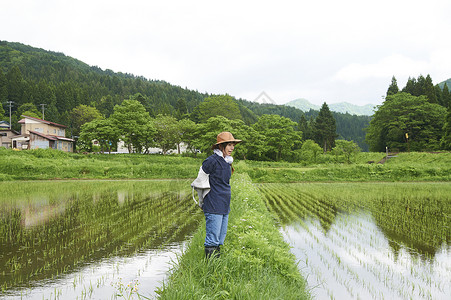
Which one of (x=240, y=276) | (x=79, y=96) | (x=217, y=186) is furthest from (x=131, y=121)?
(x=240, y=276)

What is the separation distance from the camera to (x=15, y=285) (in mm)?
3873

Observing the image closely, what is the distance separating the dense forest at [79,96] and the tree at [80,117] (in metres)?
0.28

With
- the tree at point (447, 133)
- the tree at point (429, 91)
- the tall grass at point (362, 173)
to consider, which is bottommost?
the tall grass at point (362, 173)

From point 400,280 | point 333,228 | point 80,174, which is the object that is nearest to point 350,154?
point 80,174

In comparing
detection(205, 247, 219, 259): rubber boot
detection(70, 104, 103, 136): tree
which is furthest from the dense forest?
detection(205, 247, 219, 259): rubber boot

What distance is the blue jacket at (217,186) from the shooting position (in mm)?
3762

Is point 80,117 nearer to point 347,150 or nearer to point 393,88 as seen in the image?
point 347,150

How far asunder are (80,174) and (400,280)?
80.7 ft

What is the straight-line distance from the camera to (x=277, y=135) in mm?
45594

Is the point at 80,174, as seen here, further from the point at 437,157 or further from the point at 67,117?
the point at 67,117

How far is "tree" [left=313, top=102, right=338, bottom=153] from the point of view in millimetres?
59438

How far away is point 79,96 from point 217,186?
7589 centimetres

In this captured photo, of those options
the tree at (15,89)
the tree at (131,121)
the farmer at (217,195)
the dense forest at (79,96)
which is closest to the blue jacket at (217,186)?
the farmer at (217,195)

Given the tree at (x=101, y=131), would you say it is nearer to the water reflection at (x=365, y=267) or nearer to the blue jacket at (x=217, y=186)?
the water reflection at (x=365, y=267)
